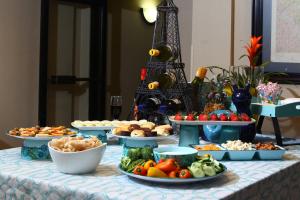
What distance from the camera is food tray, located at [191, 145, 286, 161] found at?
4.52 feet

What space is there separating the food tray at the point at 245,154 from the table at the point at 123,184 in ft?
0.09

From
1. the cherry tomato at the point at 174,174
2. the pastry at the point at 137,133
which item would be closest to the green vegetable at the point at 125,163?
the cherry tomato at the point at 174,174

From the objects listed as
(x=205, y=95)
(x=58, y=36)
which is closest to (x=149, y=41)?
(x=58, y=36)

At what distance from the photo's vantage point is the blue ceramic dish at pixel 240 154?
1.38 metres

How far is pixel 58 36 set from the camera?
403 cm

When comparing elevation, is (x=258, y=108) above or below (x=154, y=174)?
above

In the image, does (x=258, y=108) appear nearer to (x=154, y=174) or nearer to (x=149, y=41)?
(x=154, y=174)

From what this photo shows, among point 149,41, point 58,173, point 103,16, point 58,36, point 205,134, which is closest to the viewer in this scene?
point 58,173

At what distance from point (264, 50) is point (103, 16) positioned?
2474mm

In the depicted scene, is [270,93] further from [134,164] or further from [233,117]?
[134,164]

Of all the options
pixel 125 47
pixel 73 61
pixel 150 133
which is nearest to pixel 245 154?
pixel 150 133

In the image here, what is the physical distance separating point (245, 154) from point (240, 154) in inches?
0.7

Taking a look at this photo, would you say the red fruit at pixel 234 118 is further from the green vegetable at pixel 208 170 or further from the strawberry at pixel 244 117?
the green vegetable at pixel 208 170

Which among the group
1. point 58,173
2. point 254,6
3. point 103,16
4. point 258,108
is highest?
point 103,16
